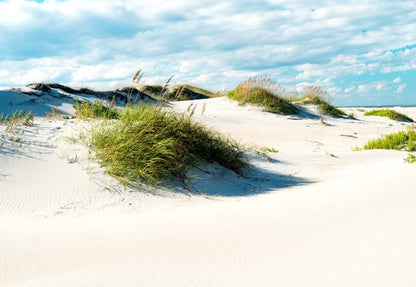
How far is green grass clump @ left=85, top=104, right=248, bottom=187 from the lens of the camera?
12.8ft

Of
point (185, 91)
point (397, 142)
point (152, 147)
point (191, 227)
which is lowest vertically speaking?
point (191, 227)

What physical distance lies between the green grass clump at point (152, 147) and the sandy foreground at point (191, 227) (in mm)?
171

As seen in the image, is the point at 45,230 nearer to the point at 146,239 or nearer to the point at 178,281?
the point at 146,239

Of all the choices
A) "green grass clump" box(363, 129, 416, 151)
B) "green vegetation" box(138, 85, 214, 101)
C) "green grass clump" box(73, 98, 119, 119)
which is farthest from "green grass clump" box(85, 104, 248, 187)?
"green vegetation" box(138, 85, 214, 101)

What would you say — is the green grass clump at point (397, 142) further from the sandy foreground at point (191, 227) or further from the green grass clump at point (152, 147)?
the green grass clump at point (152, 147)

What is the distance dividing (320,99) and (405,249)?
13.2m

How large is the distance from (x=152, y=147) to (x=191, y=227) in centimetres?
158

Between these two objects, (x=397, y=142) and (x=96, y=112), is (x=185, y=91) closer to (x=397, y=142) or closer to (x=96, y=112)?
(x=397, y=142)

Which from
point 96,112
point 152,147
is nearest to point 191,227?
point 152,147

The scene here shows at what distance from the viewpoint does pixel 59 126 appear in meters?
4.90

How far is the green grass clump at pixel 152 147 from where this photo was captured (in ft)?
12.8

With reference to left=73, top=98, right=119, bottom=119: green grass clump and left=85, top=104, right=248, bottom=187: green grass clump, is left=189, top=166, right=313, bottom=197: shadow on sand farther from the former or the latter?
left=73, top=98, right=119, bottom=119: green grass clump

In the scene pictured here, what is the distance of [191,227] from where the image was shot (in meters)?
2.63

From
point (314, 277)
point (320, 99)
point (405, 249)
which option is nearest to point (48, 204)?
point (314, 277)
